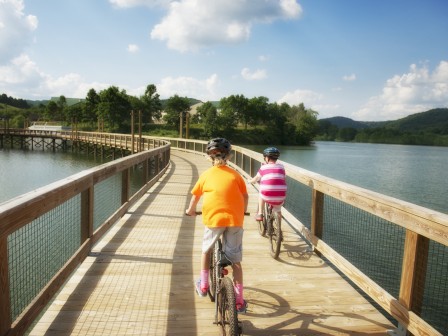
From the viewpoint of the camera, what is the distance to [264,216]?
5.71 metres

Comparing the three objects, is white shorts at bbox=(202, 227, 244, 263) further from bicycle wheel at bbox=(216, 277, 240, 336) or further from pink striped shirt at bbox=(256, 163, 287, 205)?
pink striped shirt at bbox=(256, 163, 287, 205)

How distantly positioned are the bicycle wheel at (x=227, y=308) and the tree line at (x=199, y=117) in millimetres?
89246

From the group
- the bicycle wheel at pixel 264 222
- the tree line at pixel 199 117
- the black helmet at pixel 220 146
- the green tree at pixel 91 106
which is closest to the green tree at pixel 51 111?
the tree line at pixel 199 117

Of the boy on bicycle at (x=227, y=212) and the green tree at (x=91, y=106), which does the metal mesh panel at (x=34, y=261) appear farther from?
the green tree at (x=91, y=106)

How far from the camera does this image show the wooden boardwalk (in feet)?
10.0

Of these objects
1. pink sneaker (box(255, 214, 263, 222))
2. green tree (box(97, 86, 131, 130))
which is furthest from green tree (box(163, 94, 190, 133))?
pink sneaker (box(255, 214, 263, 222))

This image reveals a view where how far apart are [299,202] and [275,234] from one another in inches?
519

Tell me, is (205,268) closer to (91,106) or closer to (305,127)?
(91,106)

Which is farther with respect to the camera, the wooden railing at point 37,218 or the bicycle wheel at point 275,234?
the bicycle wheel at point 275,234

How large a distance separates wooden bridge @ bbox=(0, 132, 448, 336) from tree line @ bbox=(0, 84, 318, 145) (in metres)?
87.0

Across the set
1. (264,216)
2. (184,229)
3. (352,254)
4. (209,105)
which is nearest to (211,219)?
(264,216)

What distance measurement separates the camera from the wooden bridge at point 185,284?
278 centimetres

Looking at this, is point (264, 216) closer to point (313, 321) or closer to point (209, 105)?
point (313, 321)

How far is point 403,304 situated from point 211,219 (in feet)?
5.59
